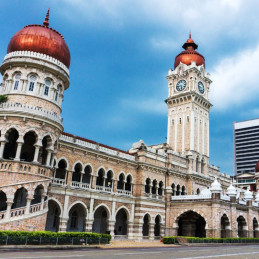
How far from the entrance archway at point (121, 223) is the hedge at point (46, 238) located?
39.7ft

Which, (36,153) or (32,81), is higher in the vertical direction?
(32,81)

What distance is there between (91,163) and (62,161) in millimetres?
3312

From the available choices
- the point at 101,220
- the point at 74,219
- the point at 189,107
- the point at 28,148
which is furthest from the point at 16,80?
the point at 189,107

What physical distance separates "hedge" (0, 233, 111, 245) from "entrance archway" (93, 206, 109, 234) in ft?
31.1

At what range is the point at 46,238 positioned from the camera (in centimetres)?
2008

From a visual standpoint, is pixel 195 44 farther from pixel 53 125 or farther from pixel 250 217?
pixel 53 125

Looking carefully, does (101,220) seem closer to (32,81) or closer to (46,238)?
(46,238)

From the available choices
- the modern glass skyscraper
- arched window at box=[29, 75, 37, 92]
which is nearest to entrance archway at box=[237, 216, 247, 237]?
arched window at box=[29, 75, 37, 92]

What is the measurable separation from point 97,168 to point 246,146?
367 feet

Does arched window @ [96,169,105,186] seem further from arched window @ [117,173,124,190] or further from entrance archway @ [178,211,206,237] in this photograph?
entrance archway @ [178,211,206,237]

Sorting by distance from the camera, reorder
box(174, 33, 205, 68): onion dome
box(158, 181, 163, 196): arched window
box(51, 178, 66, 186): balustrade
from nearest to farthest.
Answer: box(51, 178, 66, 186): balustrade → box(158, 181, 163, 196): arched window → box(174, 33, 205, 68): onion dome

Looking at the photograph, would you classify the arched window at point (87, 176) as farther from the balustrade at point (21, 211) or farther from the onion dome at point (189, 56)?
the onion dome at point (189, 56)

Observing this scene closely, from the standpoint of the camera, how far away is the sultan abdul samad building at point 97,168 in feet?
75.7

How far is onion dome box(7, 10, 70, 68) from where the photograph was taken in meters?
25.3
